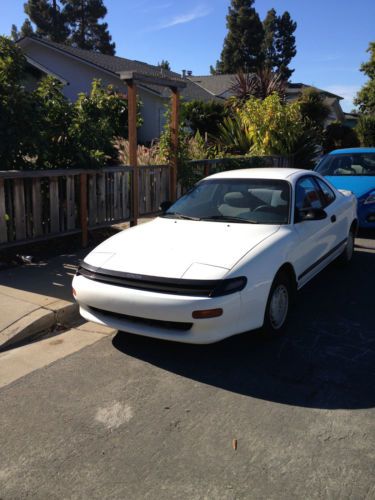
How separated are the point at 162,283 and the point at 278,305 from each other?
3.78 ft

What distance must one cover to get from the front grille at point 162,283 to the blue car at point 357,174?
19.5 feet

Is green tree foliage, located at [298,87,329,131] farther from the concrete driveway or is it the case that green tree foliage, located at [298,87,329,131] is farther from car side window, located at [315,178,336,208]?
the concrete driveway

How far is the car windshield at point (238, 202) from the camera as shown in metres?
4.95

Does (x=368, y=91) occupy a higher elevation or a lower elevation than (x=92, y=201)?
higher

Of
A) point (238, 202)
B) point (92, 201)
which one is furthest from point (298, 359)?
point (92, 201)

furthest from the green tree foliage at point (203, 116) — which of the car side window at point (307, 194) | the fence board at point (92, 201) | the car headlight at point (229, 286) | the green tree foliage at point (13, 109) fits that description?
the car headlight at point (229, 286)

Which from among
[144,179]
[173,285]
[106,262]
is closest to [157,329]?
[173,285]

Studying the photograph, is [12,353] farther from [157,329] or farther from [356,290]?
[356,290]

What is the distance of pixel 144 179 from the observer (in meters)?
8.59

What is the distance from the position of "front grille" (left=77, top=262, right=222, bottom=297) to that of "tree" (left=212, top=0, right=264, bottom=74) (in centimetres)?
5846

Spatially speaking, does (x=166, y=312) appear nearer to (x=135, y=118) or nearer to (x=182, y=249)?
(x=182, y=249)

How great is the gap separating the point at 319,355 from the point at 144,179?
5268 millimetres

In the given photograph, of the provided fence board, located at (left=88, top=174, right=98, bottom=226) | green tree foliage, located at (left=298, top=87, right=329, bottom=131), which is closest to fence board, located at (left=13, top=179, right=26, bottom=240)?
fence board, located at (left=88, top=174, right=98, bottom=226)

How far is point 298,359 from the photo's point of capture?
4016 mm
